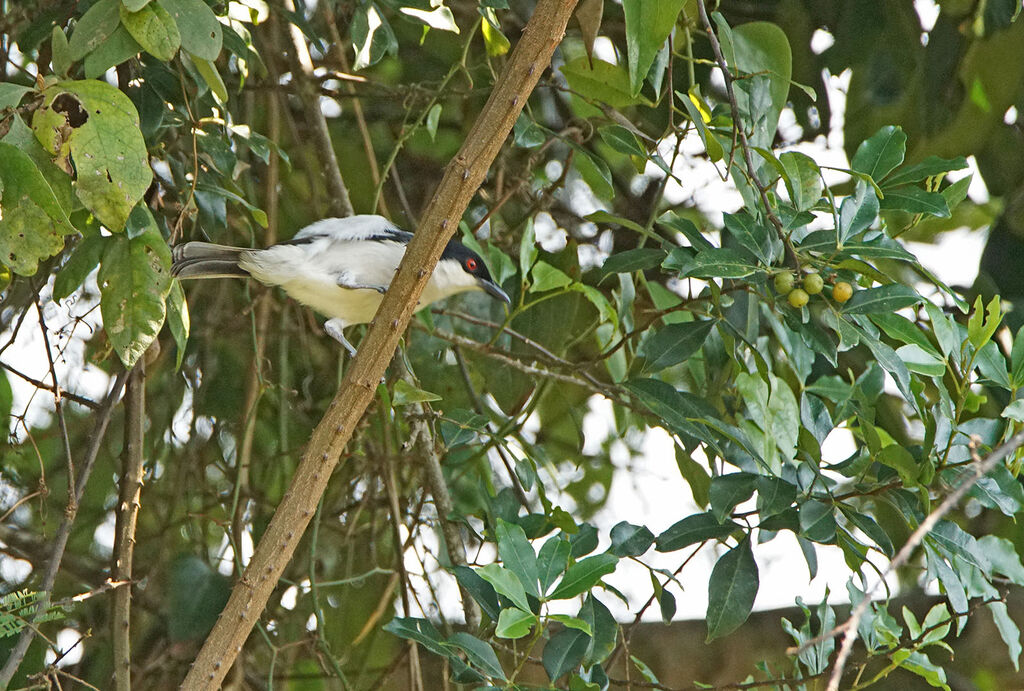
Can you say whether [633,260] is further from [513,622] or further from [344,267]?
[513,622]

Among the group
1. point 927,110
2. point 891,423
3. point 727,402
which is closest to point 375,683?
point 727,402

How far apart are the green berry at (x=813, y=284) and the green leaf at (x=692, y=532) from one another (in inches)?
18.2

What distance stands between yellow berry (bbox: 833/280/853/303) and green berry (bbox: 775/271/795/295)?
0.26 feet

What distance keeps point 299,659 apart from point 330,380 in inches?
32.8

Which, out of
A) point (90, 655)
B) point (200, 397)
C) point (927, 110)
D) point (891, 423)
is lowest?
point (90, 655)

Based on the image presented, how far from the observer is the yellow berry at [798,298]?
5.73 ft

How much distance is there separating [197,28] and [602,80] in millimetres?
852

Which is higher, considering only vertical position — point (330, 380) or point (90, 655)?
point (330, 380)

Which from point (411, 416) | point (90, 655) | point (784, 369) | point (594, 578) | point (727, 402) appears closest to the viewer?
point (594, 578)

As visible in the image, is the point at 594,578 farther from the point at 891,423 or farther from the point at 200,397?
the point at 200,397

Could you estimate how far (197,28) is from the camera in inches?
64.3

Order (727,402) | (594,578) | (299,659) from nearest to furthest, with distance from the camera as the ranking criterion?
(594,578) < (727,402) < (299,659)

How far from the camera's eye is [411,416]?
6.78 ft

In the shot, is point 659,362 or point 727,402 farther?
point 727,402
